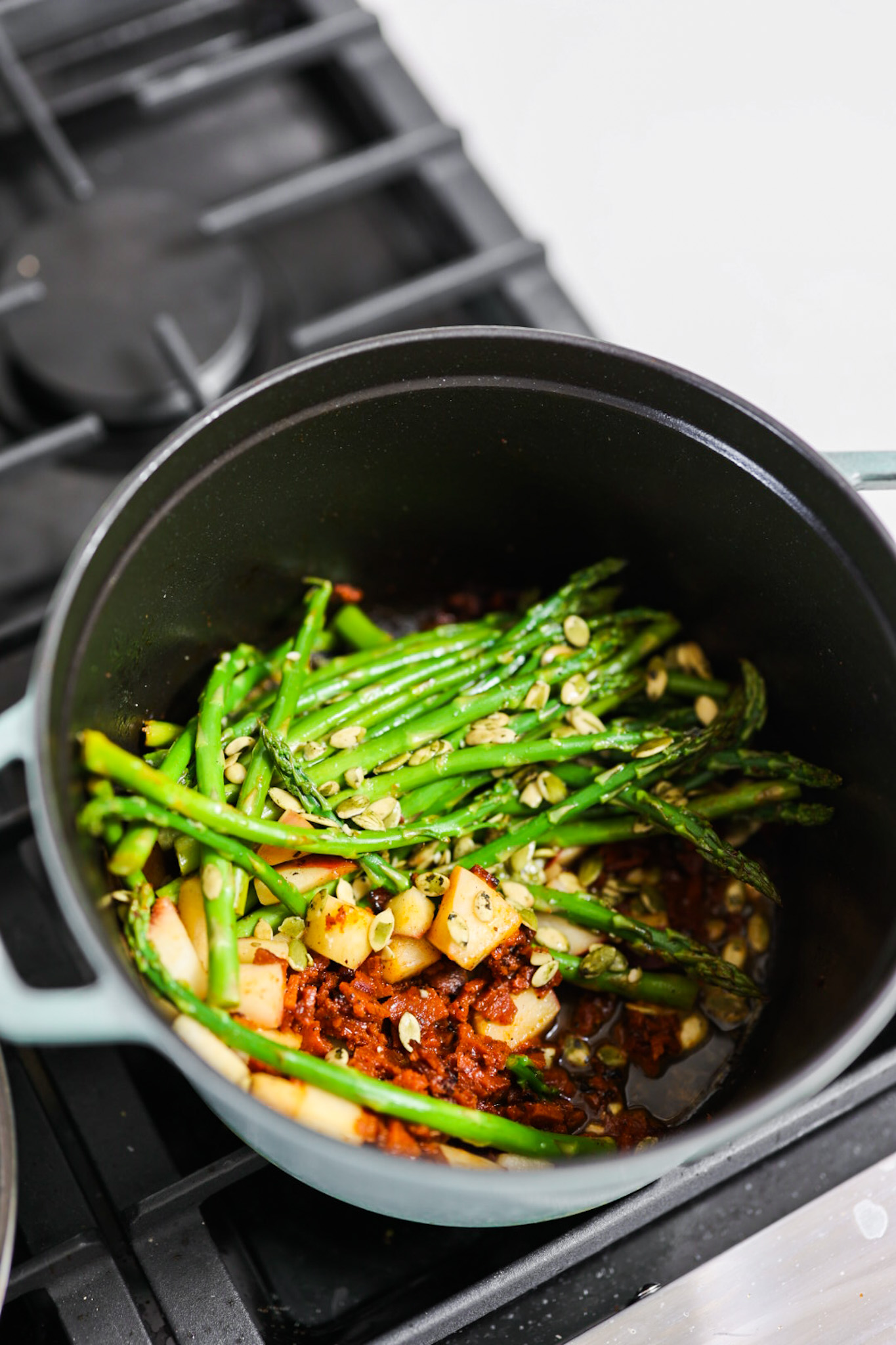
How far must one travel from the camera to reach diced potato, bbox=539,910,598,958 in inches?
60.7

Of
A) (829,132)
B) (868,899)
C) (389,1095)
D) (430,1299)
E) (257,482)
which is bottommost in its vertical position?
(430,1299)

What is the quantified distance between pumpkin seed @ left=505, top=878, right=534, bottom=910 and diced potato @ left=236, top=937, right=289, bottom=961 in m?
0.31

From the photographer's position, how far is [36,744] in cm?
110

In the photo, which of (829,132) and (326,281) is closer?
(326,281)

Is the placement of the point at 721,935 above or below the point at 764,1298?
above

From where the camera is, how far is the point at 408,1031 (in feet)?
4.50

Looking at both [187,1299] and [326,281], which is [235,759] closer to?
[187,1299]

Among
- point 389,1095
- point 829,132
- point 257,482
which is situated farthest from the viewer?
point 829,132

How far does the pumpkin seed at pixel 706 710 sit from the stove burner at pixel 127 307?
968 millimetres

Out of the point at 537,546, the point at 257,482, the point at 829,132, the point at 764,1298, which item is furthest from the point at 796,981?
the point at 829,132

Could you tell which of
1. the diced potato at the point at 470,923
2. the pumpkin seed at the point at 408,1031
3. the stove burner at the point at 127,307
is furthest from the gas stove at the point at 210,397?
the diced potato at the point at 470,923

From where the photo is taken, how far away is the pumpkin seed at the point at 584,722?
160 cm

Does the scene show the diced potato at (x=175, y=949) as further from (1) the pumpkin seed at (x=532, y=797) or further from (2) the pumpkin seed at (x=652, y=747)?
(2) the pumpkin seed at (x=652, y=747)

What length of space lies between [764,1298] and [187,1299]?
702 mm
